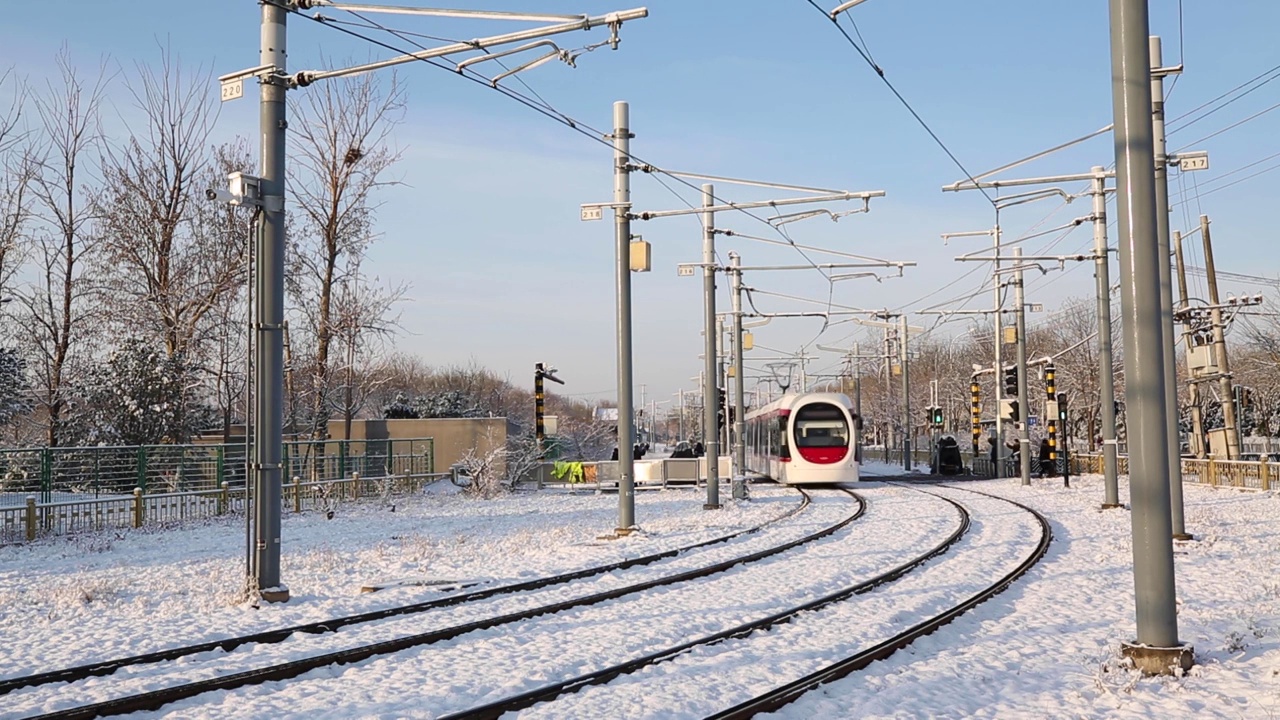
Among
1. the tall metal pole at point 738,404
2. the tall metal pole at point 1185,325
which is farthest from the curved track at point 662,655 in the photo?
the tall metal pole at point 1185,325

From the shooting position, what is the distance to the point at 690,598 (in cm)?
1234

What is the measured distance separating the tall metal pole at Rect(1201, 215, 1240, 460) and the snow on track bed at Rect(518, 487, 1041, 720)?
2086cm

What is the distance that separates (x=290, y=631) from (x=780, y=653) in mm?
4409

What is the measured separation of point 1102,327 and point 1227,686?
16.3 m

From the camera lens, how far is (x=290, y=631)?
A: 33.4ft

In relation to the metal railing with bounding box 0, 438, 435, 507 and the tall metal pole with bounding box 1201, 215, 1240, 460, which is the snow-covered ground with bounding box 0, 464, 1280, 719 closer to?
the metal railing with bounding box 0, 438, 435, 507

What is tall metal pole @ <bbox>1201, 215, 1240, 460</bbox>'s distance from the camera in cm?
3284

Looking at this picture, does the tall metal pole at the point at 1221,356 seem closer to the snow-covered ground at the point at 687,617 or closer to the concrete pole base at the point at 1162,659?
the snow-covered ground at the point at 687,617

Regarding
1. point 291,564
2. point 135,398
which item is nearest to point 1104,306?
point 291,564

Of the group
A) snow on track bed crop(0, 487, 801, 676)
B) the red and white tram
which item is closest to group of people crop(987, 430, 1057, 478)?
the red and white tram

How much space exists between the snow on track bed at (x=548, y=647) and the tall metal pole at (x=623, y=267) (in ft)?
12.8

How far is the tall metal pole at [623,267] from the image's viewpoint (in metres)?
18.8

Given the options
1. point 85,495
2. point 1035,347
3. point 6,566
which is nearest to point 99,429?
point 85,495

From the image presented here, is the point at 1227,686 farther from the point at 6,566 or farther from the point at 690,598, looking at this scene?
the point at 6,566
